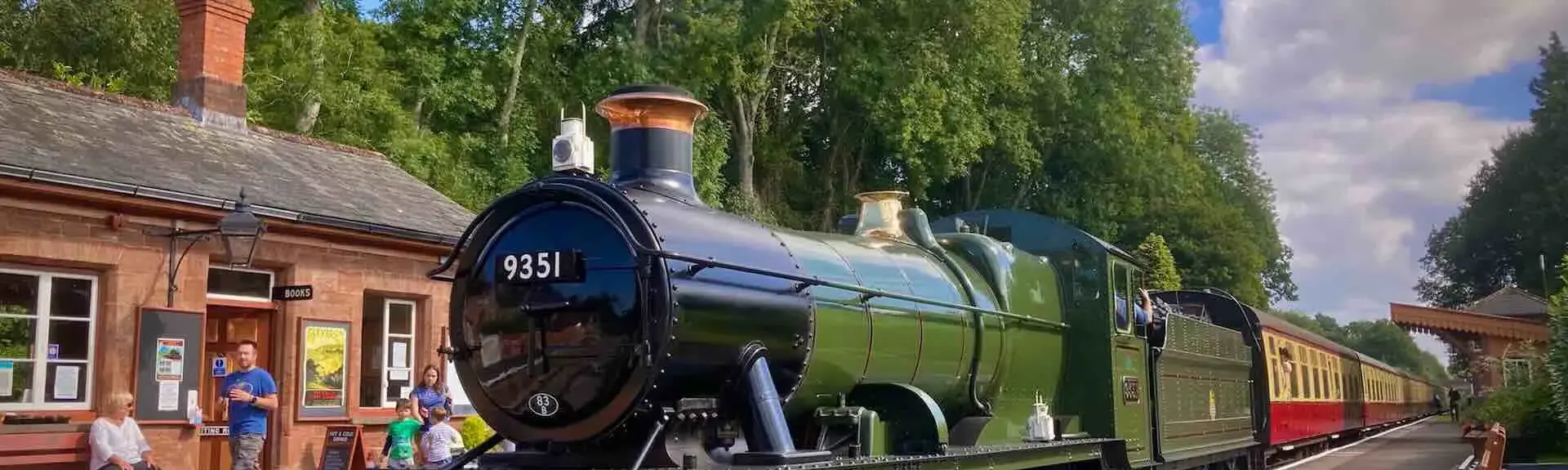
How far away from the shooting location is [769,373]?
605cm

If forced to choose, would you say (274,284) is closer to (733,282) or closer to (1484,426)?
(733,282)

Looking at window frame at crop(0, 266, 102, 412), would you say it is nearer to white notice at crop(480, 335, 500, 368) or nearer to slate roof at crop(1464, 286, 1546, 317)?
white notice at crop(480, 335, 500, 368)

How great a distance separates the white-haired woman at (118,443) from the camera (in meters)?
9.57

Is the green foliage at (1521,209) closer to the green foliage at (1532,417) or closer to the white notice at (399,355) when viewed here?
the green foliage at (1532,417)

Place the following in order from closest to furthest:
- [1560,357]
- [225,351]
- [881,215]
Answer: [881,215]
[225,351]
[1560,357]

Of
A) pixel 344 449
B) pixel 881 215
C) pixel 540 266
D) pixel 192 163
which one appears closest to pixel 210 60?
pixel 192 163

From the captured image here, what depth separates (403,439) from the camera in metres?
10.4

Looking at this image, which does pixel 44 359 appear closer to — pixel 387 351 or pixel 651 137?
pixel 387 351

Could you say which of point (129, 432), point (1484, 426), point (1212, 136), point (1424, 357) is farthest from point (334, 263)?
point (1424, 357)

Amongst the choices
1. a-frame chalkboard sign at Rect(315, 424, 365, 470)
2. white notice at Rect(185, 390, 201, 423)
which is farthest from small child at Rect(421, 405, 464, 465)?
white notice at Rect(185, 390, 201, 423)

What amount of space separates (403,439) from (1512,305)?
129 feet

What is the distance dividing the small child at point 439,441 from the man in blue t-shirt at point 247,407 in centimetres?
121

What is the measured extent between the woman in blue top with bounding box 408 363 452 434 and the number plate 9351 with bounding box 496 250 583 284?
15.8ft

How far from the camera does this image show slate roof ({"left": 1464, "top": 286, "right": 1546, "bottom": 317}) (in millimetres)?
37562
